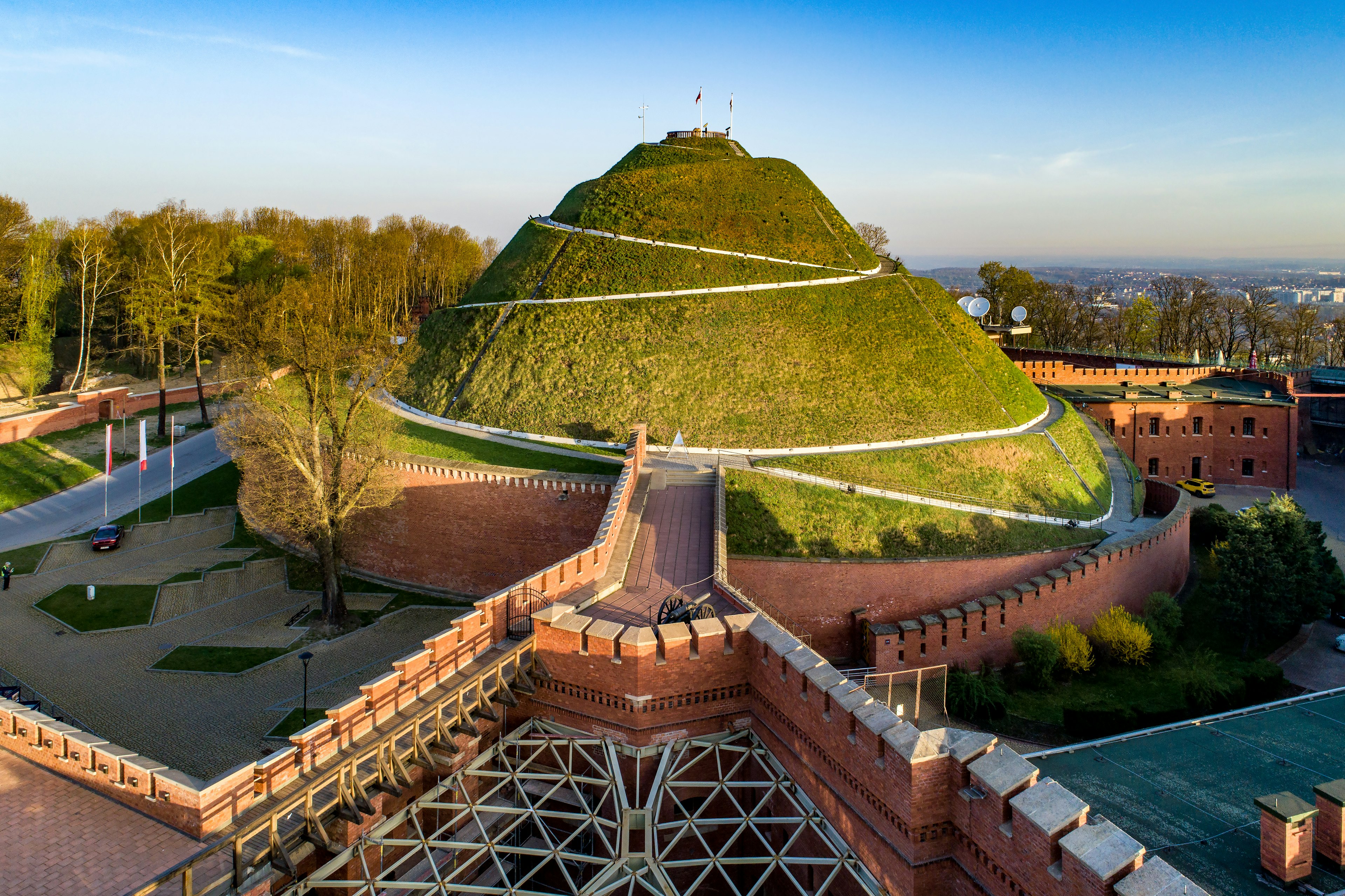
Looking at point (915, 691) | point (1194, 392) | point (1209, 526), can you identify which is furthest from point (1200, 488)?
point (915, 691)

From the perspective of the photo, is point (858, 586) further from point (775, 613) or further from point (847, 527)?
point (775, 613)

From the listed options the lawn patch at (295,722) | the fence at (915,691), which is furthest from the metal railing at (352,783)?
the fence at (915,691)

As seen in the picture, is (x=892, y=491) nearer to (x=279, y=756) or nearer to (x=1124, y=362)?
(x=279, y=756)

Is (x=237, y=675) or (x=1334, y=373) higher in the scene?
(x=1334, y=373)

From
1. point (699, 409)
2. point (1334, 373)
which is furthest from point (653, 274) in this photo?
point (1334, 373)

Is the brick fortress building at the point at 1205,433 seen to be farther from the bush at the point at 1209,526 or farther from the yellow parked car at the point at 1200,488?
the bush at the point at 1209,526

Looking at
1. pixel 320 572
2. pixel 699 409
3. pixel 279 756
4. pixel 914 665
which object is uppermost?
pixel 699 409
